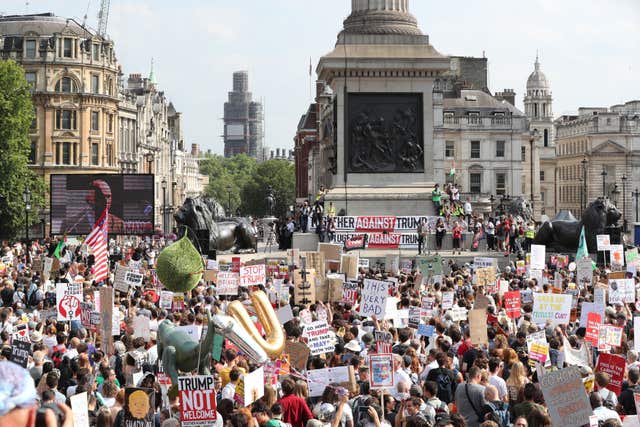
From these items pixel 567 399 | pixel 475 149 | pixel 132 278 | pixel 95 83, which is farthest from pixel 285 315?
pixel 475 149

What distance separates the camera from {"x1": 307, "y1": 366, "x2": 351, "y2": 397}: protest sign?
11766 mm

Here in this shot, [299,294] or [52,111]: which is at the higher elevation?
[52,111]

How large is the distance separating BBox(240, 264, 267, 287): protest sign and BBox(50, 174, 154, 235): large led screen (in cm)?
2213

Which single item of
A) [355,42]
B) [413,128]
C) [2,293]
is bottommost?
[2,293]

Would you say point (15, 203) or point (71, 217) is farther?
point (15, 203)

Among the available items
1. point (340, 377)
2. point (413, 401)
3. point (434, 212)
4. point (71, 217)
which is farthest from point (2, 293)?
point (434, 212)

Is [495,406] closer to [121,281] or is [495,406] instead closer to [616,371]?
[616,371]

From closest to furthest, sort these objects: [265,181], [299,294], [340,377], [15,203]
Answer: [340,377], [299,294], [15,203], [265,181]

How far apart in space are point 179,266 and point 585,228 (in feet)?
85.4

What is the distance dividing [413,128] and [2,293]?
24686 millimetres

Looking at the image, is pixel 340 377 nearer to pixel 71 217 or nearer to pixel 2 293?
pixel 2 293

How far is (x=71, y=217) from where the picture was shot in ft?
148

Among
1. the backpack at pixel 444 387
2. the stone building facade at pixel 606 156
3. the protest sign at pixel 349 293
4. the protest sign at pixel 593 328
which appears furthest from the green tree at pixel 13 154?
the stone building facade at pixel 606 156

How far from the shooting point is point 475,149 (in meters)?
101
